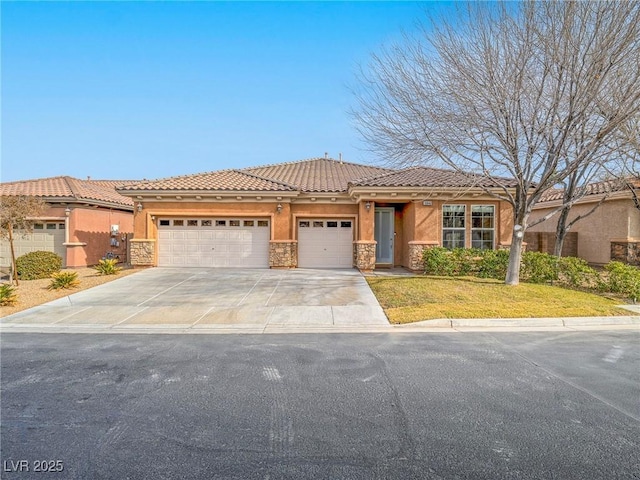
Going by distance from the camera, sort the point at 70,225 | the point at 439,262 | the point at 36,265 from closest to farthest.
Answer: the point at 36,265 < the point at 439,262 < the point at 70,225

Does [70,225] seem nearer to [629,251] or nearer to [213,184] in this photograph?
[213,184]

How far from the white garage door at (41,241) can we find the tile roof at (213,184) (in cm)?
405

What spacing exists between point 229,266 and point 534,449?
14936 mm

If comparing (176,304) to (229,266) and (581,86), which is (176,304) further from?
(581,86)

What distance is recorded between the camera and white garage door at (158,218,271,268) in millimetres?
16875

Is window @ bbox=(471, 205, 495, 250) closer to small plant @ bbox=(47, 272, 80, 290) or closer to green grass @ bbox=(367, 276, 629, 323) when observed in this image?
green grass @ bbox=(367, 276, 629, 323)

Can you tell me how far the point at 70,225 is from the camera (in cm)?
1780

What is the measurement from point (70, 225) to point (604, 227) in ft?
87.7

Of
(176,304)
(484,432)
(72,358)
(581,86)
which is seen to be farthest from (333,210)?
(484,432)

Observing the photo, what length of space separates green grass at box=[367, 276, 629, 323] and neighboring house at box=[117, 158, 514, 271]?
3.62 m

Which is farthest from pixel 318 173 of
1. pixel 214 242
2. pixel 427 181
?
pixel 214 242

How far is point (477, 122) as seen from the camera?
1116cm

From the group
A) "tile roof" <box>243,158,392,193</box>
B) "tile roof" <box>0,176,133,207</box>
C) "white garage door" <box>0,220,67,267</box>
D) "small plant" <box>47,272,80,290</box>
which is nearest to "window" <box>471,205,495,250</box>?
"tile roof" <box>243,158,392,193</box>

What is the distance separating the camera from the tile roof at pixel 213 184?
16375 millimetres
